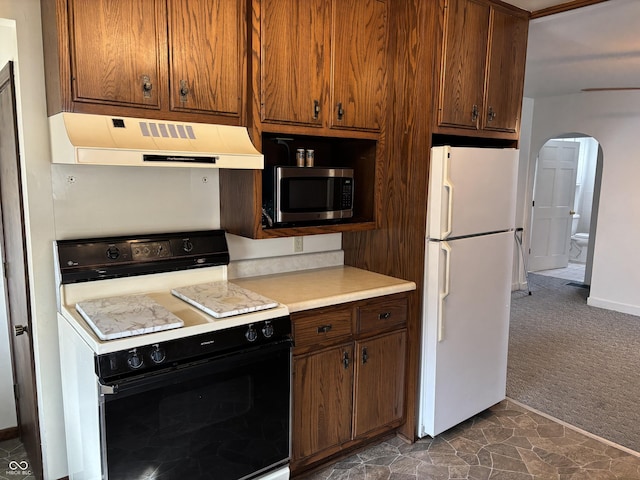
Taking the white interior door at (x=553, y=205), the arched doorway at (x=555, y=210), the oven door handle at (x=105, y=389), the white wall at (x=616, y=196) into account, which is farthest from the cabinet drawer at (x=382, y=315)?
the white interior door at (x=553, y=205)

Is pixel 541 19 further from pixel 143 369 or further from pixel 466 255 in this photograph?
pixel 143 369

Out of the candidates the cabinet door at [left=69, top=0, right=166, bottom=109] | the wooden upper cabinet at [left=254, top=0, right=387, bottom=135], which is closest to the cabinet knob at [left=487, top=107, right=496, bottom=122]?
the wooden upper cabinet at [left=254, top=0, right=387, bottom=135]

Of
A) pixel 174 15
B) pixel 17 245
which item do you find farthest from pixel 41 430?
pixel 174 15

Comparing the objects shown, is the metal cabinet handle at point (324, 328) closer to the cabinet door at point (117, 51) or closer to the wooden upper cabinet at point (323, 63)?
the wooden upper cabinet at point (323, 63)

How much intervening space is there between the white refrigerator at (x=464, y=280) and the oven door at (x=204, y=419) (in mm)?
948

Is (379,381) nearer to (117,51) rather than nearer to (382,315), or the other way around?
(382,315)

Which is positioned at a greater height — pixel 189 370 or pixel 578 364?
pixel 189 370

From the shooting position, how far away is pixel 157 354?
5.55 feet

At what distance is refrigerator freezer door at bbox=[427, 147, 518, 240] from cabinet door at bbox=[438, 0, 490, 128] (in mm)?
207

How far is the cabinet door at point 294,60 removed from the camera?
2205 millimetres

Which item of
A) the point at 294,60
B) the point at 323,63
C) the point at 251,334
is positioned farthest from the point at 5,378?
the point at 323,63

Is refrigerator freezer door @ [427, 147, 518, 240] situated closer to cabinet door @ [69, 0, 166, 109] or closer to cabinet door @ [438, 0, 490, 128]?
cabinet door @ [438, 0, 490, 128]

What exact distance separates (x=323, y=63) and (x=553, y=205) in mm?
5974

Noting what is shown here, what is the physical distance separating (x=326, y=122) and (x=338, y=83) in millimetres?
222
